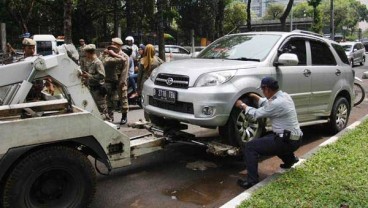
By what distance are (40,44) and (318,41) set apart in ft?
60.9

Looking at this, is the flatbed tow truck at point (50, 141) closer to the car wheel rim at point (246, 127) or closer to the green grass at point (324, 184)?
the green grass at point (324, 184)

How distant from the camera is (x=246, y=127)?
5.85m

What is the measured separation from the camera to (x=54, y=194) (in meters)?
4.07

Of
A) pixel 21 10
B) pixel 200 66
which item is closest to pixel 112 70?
pixel 200 66

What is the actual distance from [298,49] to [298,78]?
59 centimetres

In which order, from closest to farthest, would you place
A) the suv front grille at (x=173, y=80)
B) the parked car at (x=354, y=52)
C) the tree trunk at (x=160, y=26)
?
the suv front grille at (x=173, y=80), the tree trunk at (x=160, y=26), the parked car at (x=354, y=52)

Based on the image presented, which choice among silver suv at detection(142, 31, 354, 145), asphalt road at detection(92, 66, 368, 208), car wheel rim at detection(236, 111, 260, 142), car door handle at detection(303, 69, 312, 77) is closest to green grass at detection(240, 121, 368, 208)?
asphalt road at detection(92, 66, 368, 208)

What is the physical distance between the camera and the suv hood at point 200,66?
18.6ft

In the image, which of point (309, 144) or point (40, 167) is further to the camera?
point (309, 144)

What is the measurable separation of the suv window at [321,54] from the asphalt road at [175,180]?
157 centimetres

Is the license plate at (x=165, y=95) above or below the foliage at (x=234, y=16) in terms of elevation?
below

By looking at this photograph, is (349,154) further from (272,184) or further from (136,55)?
(136,55)

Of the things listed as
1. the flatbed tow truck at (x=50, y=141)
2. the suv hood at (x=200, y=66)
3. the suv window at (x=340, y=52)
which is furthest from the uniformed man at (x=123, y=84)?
the suv window at (x=340, y=52)

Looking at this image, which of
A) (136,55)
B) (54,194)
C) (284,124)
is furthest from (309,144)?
(136,55)
